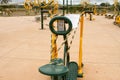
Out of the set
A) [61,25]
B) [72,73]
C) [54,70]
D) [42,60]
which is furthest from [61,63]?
[42,60]

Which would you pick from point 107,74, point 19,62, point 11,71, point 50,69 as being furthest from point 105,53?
point 50,69

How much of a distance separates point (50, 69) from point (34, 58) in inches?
153

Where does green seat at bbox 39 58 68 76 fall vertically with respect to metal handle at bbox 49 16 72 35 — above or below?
below

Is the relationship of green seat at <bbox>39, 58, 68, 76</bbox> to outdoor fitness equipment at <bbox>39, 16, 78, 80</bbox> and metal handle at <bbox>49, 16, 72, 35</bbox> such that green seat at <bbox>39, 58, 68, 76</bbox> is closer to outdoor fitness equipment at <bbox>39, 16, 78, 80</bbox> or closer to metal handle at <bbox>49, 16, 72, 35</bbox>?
outdoor fitness equipment at <bbox>39, 16, 78, 80</bbox>

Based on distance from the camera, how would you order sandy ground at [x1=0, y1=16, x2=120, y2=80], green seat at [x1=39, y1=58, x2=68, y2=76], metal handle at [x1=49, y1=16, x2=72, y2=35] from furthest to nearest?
sandy ground at [x1=0, y1=16, x2=120, y2=80] < metal handle at [x1=49, y1=16, x2=72, y2=35] < green seat at [x1=39, y1=58, x2=68, y2=76]

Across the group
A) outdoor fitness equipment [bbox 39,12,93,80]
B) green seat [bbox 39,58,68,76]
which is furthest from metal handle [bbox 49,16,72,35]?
green seat [bbox 39,58,68,76]

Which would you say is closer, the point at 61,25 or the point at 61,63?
the point at 61,63

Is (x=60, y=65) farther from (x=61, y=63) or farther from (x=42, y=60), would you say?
(x=42, y=60)

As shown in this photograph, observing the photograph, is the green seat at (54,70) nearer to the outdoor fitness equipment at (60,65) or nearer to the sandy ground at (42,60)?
the outdoor fitness equipment at (60,65)


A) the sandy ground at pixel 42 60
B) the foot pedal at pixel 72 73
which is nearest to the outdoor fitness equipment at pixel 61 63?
the foot pedal at pixel 72 73

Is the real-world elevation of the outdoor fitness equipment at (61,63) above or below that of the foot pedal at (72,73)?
above

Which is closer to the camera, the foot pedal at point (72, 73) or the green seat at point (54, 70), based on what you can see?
the green seat at point (54, 70)

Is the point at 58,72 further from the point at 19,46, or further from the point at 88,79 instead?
the point at 19,46

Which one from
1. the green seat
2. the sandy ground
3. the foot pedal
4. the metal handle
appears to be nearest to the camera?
the green seat
